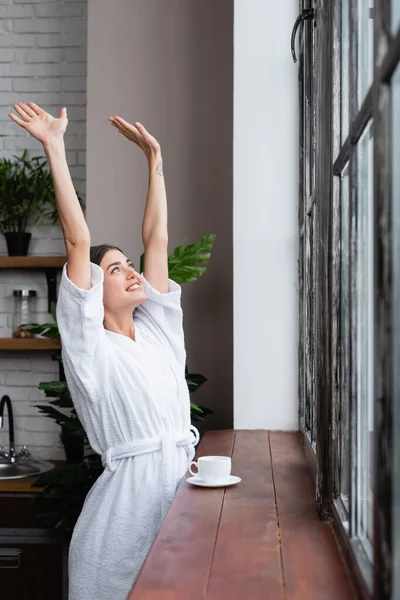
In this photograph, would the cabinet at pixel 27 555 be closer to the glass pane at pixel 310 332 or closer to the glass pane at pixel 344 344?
the glass pane at pixel 310 332

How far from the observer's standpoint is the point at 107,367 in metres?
2.11

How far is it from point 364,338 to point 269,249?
5.81 ft

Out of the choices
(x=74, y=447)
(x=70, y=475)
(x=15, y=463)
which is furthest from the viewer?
(x=15, y=463)

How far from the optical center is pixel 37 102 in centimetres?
395

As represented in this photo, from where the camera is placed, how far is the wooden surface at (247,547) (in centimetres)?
113

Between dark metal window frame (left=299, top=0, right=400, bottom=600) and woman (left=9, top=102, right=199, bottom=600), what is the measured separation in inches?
17.3

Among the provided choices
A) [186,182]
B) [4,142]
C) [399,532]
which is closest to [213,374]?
[186,182]

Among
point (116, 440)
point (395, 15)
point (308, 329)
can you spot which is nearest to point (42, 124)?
point (116, 440)

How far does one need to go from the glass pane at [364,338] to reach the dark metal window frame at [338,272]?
0.03 metres

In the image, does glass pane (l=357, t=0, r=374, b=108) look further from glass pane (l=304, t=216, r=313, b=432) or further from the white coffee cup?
glass pane (l=304, t=216, r=313, b=432)

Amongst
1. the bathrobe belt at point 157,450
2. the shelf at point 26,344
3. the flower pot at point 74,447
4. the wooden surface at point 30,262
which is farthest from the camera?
the wooden surface at point 30,262

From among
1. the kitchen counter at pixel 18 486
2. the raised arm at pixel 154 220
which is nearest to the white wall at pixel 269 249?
the raised arm at pixel 154 220

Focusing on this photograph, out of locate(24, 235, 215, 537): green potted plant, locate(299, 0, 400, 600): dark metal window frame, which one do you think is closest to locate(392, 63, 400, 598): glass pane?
locate(299, 0, 400, 600): dark metal window frame

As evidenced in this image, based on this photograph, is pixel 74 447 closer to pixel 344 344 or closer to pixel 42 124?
pixel 42 124
